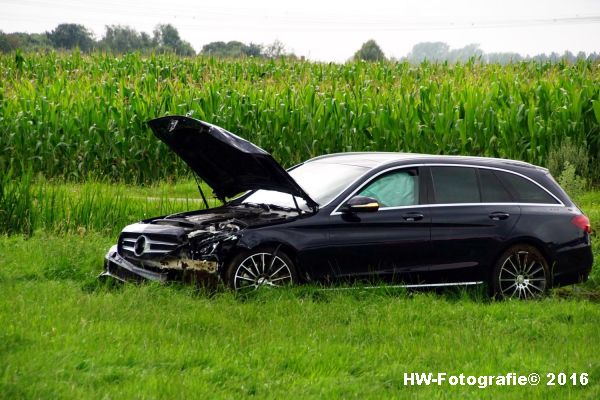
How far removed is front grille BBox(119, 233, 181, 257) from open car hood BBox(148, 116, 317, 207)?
1.14m

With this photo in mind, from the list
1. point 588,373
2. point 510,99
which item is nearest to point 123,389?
point 588,373

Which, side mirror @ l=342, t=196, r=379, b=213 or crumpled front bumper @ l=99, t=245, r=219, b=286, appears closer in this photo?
crumpled front bumper @ l=99, t=245, r=219, b=286

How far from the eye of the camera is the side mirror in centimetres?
1036

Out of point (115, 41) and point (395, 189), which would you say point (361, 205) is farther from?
point (115, 41)

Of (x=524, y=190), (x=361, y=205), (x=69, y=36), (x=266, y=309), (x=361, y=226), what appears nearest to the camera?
(x=266, y=309)

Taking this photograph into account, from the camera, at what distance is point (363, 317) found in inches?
361

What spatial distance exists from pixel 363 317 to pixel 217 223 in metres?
2.01

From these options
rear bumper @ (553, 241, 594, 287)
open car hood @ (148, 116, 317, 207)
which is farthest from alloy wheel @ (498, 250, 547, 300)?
open car hood @ (148, 116, 317, 207)

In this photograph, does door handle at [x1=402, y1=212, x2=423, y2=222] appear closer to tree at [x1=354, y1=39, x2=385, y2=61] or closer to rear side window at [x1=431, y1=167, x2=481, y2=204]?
rear side window at [x1=431, y1=167, x2=481, y2=204]

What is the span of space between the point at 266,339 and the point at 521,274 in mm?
4027

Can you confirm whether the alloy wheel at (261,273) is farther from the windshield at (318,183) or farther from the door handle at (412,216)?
the door handle at (412,216)

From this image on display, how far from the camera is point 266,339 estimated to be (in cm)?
810

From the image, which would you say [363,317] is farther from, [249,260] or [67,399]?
[67,399]

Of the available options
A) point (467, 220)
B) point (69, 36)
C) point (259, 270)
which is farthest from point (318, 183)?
point (69, 36)
